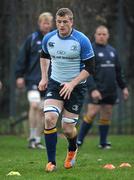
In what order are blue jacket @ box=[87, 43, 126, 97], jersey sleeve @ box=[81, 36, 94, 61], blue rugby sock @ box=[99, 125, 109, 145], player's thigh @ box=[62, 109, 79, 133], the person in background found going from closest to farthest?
A: jersey sleeve @ box=[81, 36, 94, 61], player's thigh @ box=[62, 109, 79, 133], blue jacket @ box=[87, 43, 126, 97], the person in background, blue rugby sock @ box=[99, 125, 109, 145]

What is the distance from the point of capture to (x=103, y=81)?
11.9 meters

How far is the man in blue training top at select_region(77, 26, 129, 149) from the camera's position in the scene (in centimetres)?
1180

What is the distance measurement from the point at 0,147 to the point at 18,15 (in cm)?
384

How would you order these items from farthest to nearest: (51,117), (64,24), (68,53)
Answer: (68,53) → (64,24) → (51,117)

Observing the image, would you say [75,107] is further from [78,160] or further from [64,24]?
[78,160]

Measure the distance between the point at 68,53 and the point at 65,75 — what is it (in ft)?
0.95

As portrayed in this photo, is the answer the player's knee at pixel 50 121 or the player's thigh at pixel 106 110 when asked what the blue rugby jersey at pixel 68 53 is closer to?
the player's knee at pixel 50 121

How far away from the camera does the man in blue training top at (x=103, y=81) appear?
11.8 meters

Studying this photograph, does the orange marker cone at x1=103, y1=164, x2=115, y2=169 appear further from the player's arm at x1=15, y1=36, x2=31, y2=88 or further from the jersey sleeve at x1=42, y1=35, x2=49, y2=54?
the player's arm at x1=15, y1=36, x2=31, y2=88

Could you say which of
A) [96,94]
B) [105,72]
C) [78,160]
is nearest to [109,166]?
[78,160]

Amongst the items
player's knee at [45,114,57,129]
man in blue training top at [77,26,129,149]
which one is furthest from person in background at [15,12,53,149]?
player's knee at [45,114,57,129]

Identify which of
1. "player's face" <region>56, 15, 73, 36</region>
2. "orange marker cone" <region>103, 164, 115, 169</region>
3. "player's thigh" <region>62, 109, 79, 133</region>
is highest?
"player's face" <region>56, 15, 73, 36</region>

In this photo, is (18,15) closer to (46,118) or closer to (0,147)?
(0,147)

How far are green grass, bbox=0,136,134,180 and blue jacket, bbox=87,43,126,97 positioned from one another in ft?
3.57
